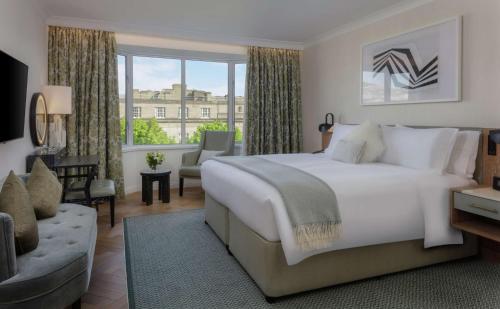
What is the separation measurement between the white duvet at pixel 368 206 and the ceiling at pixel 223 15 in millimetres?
2178

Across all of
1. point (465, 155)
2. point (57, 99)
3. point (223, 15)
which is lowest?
point (465, 155)

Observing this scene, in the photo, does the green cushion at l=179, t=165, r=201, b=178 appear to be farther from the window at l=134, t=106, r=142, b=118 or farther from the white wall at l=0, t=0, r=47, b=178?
the white wall at l=0, t=0, r=47, b=178

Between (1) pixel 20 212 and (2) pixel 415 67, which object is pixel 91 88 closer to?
(1) pixel 20 212

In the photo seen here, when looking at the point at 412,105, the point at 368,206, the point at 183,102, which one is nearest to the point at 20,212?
the point at 368,206

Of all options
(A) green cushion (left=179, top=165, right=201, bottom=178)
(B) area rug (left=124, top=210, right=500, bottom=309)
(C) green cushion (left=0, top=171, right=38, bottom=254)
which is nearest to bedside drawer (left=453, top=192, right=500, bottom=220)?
(B) area rug (left=124, top=210, right=500, bottom=309)

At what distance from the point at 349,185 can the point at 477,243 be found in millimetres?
1459

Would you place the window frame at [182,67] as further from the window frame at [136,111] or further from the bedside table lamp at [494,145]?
the bedside table lamp at [494,145]

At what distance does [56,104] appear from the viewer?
4012 mm

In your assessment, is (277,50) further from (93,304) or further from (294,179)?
(93,304)

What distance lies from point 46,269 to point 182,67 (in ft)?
15.7

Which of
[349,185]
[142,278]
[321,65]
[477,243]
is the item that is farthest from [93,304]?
[321,65]

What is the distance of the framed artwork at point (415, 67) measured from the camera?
3375 mm

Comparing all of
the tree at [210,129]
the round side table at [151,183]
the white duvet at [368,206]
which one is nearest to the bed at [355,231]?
the white duvet at [368,206]

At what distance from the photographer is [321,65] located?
5.55 metres
